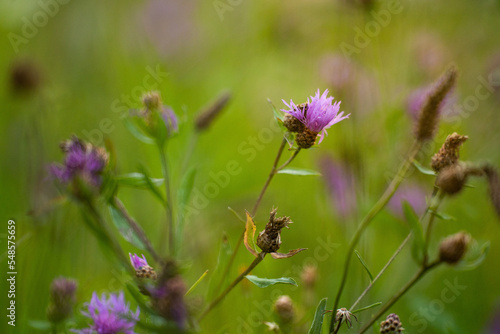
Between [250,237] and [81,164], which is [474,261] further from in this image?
[81,164]

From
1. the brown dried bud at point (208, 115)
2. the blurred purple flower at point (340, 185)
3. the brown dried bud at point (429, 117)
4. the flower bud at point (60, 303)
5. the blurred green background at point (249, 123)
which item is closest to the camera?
the flower bud at point (60, 303)

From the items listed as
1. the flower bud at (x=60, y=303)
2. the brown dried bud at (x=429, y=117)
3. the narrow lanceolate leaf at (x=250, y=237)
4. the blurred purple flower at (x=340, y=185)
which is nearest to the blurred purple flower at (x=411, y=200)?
the blurred purple flower at (x=340, y=185)

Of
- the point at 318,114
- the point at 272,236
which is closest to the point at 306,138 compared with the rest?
the point at 318,114

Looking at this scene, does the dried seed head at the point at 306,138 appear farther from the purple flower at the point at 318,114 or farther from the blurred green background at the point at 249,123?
the blurred green background at the point at 249,123

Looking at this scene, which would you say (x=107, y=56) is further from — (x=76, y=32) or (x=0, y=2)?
(x=0, y=2)

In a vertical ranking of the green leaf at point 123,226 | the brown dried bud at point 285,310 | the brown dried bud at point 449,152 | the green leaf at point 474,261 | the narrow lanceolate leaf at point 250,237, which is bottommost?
the brown dried bud at point 285,310

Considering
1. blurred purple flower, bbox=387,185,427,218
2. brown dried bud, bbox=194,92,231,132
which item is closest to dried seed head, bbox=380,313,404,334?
brown dried bud, bbox=194,92,231,132

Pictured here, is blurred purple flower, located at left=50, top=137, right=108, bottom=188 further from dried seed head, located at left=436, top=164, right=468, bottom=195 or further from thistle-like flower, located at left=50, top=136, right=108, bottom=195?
dried seed head, located at left=436, top=164, right=468, bottom=195
